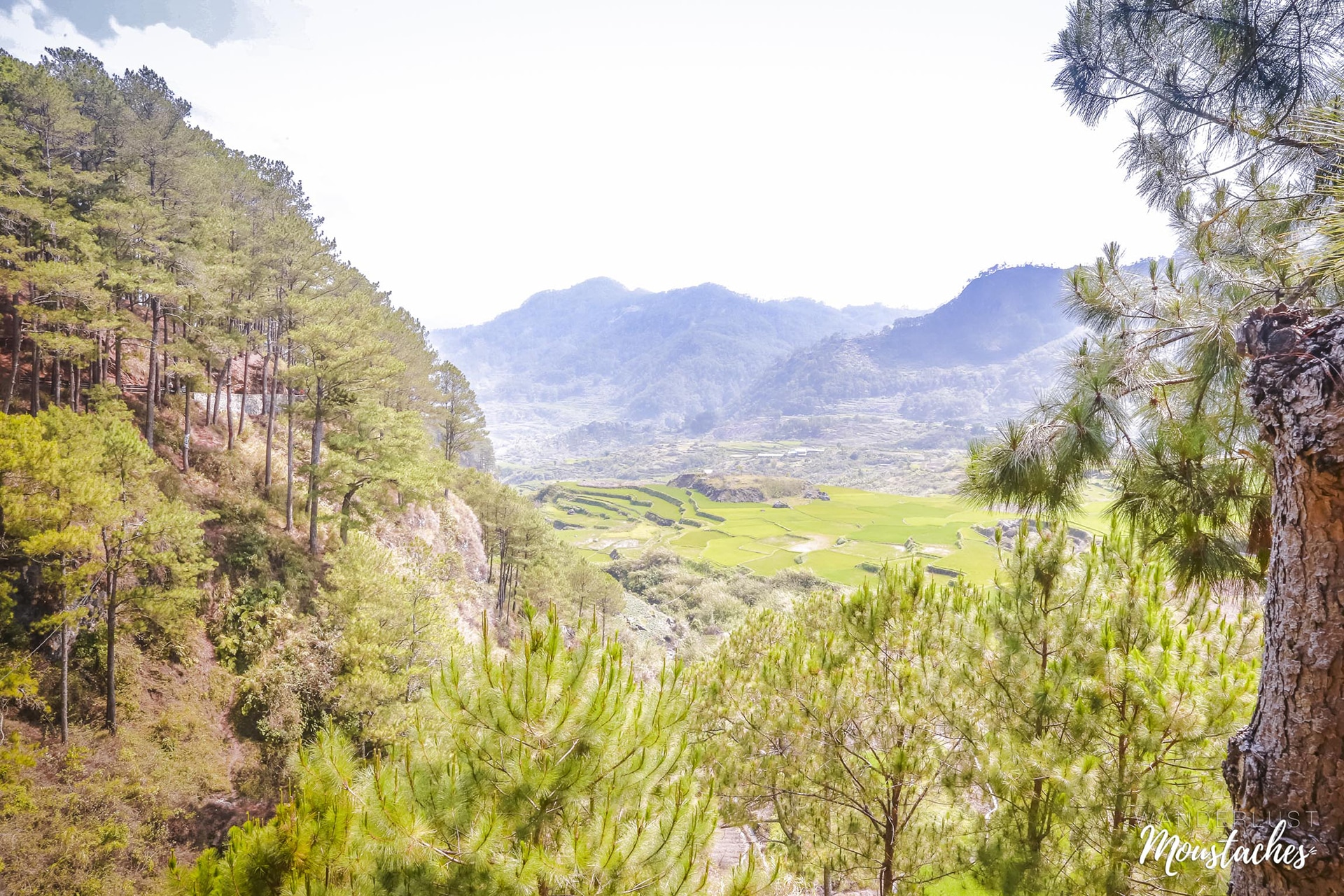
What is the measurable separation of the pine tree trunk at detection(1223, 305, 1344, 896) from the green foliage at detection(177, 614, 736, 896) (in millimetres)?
2713

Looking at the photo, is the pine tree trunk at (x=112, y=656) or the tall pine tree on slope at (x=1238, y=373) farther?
the pine tree trunk at (x=112, y=656)

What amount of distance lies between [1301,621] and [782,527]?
7283 cm

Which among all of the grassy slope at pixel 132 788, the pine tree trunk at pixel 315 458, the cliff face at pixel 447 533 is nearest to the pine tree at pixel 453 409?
the cliff face at pixel 447 533

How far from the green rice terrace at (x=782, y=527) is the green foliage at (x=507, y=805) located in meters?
39.7

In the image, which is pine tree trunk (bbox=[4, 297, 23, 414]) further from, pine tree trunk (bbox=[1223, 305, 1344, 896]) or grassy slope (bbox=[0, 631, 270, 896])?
pine tree trunk (bbox=[1223, 305, 1344, 896])

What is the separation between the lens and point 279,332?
23.9 meters

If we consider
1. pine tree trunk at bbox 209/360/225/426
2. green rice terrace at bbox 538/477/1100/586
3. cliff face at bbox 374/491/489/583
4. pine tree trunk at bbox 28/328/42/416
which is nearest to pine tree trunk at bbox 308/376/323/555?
cliff face at bbox 374/491/489/583

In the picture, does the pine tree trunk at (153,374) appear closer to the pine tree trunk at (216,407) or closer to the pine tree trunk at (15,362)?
the pine tree trunk at (15,362)

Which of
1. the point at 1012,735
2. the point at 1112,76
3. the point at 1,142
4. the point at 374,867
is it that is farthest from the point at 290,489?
the point at 1112,76

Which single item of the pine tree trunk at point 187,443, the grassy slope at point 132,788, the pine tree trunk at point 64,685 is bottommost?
the grassy slope at point 132,788

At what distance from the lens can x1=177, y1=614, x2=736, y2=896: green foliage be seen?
331 cm

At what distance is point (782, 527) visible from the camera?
7306cm

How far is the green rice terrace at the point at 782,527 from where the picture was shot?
2146 inches

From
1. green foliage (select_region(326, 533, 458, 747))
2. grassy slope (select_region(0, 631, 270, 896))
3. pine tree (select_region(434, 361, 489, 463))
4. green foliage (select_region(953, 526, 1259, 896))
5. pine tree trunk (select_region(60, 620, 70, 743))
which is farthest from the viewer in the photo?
pine tree (select_region(434, 361, 489, 463))
